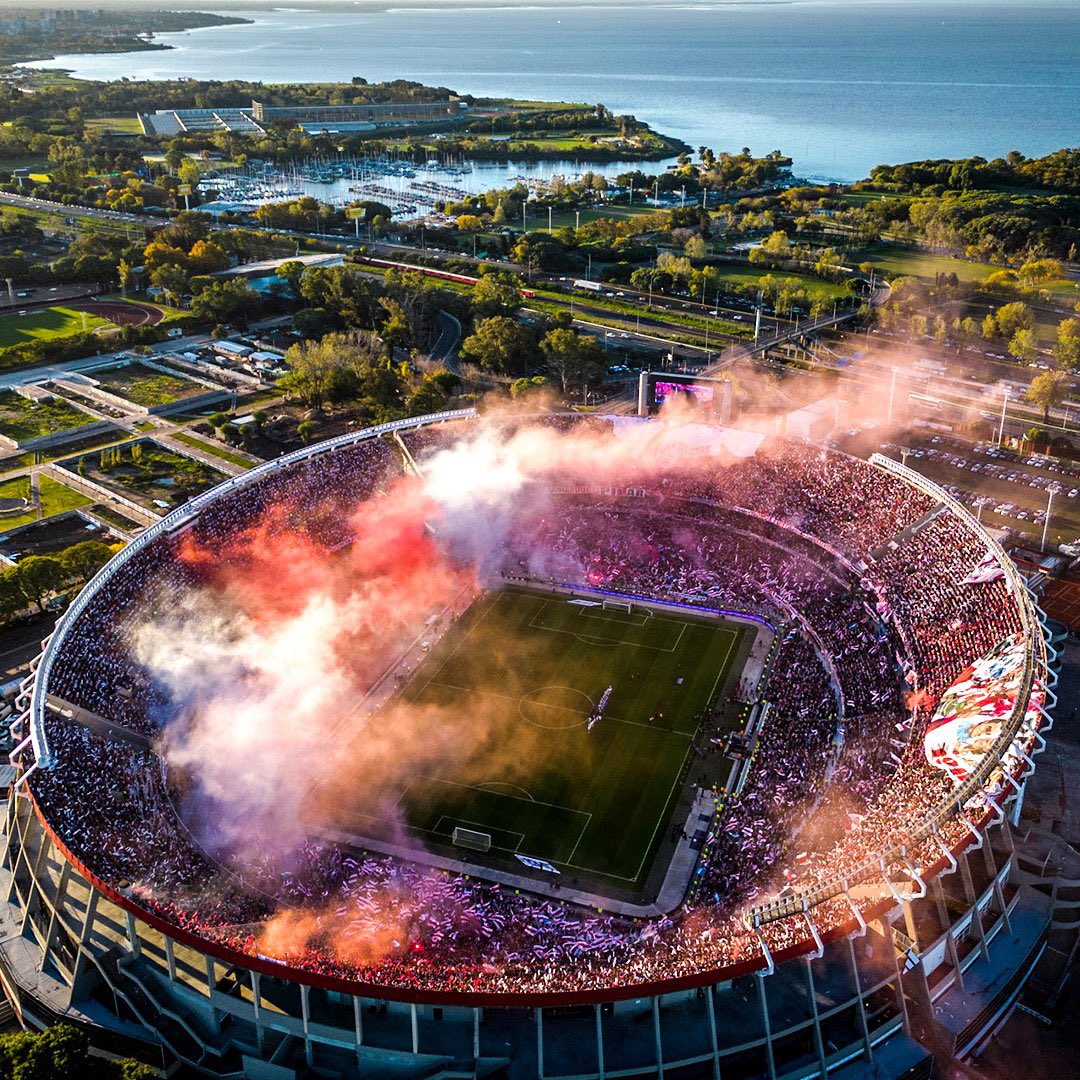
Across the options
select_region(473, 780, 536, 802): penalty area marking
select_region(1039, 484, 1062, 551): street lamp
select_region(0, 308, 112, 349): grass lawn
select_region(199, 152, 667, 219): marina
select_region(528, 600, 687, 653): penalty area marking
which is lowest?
select_region(473, 780, 536, 802): penalty area marking

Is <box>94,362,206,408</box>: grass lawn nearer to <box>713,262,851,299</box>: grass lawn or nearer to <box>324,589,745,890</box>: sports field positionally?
<box>324,589,745,890</box>: sports field

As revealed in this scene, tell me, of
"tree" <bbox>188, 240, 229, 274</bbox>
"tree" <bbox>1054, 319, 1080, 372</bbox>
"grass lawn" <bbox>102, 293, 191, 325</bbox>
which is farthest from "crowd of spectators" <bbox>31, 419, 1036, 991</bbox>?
"tree" <bbox>188, 240, 229, 274</bbox>

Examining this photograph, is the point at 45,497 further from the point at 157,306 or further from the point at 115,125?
the point at 115,125

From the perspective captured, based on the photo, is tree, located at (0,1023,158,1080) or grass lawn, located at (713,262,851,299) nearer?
tree, located at (0,1023,158,1080)

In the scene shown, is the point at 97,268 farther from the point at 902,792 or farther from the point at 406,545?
the point at 902,792

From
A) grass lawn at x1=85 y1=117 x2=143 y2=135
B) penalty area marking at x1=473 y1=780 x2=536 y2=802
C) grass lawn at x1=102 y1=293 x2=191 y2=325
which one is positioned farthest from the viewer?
grass lawn at x1=85 y1=117 x2=143 y2=135

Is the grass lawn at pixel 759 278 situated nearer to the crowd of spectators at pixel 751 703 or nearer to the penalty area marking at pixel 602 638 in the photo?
the crowd of spectators at pixel 751 703

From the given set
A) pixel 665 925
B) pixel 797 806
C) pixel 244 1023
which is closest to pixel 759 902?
pixel 665 925
